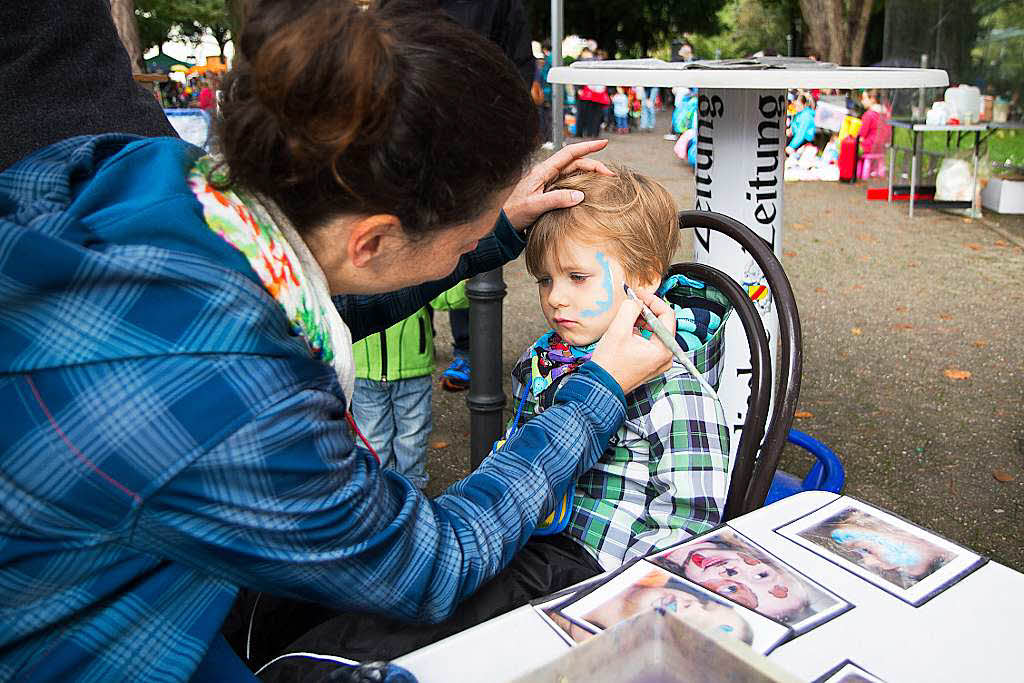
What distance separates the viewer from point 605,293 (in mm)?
1779

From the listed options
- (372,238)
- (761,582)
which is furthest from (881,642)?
(372,238)

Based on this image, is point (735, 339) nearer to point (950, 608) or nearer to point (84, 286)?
point (950, 608)

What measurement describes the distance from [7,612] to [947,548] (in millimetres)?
1133

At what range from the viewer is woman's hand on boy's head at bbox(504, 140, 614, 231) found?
1771 mm

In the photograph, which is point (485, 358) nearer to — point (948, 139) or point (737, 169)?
point (737, 169)

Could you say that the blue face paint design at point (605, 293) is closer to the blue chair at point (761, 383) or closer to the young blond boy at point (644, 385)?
the young blond boy at point (644, 385)

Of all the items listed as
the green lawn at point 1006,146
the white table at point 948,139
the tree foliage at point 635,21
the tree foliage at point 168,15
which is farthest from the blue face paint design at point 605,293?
the tree foliage at point 635,21

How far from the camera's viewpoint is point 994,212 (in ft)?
27.4

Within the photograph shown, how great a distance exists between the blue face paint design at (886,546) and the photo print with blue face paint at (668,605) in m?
0.24

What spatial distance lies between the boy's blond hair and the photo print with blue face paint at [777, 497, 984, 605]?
0.63 meters

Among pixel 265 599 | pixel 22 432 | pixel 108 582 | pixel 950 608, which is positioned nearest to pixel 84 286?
pixel 22 432

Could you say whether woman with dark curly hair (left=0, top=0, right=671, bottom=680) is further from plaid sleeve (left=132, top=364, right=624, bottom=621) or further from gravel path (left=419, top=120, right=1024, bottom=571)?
gravel path (left=419, top=120, right=1024, bottom=571)

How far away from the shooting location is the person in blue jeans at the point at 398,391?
2701 mm

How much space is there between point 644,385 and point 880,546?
589 millimetres
